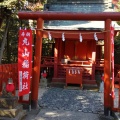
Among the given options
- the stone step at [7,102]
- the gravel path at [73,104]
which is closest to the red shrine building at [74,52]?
the gravel path at [73,104]

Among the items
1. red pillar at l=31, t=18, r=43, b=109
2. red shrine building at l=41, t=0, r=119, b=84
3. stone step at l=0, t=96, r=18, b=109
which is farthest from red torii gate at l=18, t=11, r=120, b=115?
red shrine building at l=41, t=0, r=119, b=84

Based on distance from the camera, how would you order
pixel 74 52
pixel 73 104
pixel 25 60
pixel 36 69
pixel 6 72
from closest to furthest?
pixel 25 60, pixel 36 69, pixel 73 104, pixel 6 72, pixel 74 52

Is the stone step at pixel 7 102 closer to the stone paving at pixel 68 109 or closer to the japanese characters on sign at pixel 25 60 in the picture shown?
the stone paving at pixel 68 109

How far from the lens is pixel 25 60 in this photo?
752cm

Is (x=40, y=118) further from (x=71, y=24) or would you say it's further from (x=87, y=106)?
(x=71, y=24)

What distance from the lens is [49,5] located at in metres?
17.6

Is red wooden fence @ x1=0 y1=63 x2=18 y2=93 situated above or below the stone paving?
above

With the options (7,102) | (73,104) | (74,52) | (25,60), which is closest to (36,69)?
(25,60)

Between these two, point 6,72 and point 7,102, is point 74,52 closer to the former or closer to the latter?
point 6,72

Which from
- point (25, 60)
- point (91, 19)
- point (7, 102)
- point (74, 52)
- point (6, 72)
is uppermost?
point (91, 19)

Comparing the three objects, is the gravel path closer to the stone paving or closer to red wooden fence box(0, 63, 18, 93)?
the stone paving

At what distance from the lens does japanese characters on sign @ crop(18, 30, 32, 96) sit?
293 inches

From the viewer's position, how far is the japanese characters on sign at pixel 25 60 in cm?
745

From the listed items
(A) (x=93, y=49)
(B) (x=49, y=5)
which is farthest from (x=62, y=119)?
(B) (x=49, y=5)
